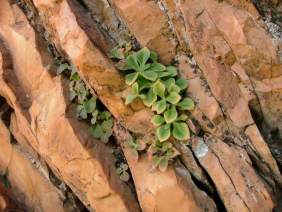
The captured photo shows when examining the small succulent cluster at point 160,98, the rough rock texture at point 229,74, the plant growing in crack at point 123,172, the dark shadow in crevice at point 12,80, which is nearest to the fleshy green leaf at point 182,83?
the small succulent cluster at point 160,98

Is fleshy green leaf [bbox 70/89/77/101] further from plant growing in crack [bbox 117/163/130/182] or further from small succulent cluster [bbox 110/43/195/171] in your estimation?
plant growing in crack [bbox 117/163/130/182]

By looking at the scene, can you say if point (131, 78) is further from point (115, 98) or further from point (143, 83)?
point (115, 98)

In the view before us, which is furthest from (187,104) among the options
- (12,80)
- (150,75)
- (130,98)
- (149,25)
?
(12,80)

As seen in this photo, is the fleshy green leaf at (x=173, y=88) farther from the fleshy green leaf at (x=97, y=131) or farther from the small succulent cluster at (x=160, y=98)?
the fleshy green leaf at (x=97, y=131)

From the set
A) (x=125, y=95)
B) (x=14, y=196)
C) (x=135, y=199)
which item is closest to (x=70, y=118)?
(x=125, y=95)

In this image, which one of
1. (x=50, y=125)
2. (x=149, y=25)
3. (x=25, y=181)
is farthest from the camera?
(x=25, y=181)

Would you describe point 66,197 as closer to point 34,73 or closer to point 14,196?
point 14,196
